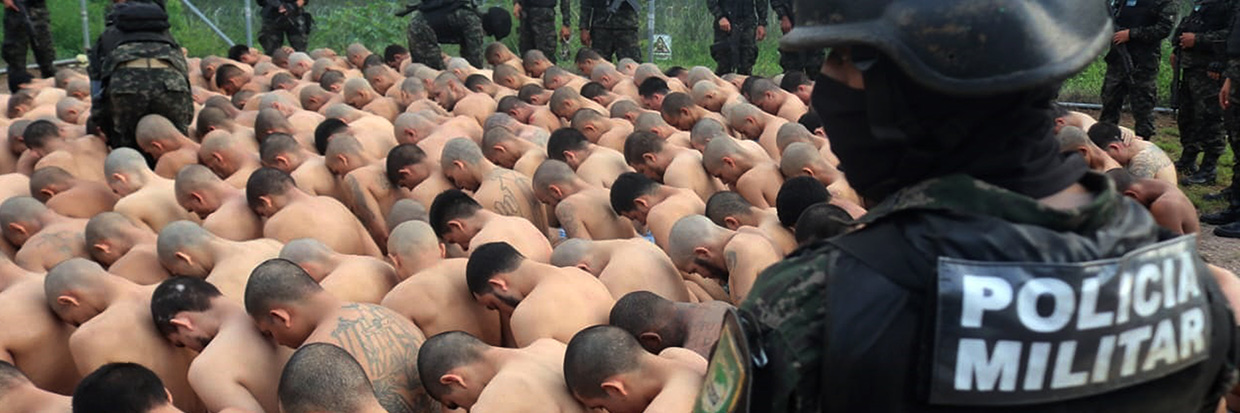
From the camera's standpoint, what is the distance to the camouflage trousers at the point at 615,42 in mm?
12117

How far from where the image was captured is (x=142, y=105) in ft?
22.6

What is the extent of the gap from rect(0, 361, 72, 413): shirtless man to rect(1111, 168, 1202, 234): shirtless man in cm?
355

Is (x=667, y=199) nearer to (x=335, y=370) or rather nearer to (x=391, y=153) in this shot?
(x=391, y=153)

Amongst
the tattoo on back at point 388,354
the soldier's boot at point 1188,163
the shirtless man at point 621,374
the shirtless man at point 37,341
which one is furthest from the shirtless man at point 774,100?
the shirtless man at point 37,341

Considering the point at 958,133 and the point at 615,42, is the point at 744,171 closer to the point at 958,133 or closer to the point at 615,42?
the point at 958,133

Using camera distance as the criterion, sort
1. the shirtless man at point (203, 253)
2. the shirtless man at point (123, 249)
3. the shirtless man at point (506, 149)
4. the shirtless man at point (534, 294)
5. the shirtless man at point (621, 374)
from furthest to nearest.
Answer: the shirtless man at point (506, 149)
the shirtless man at point (123, 249)
the shirtless man at point (203, 253)
the shirtless man at point (534, 294)
the shirtless man at point (621, 374)

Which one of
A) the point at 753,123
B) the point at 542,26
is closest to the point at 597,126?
the point at 753,123

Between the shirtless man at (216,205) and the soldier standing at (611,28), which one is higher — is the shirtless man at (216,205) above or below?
above

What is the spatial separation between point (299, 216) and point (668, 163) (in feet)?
6.58

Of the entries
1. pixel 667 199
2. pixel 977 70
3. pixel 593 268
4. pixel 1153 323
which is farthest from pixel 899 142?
pixel 667 199

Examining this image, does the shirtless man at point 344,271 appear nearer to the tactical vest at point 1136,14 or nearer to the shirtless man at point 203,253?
the shirtless man at point 203,253

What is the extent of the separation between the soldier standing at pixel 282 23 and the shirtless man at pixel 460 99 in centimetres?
420

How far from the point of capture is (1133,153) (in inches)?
233

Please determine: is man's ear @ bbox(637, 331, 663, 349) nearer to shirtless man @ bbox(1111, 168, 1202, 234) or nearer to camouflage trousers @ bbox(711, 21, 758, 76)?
shirtless man @ bbox(1111, 168, 1202, 234)
